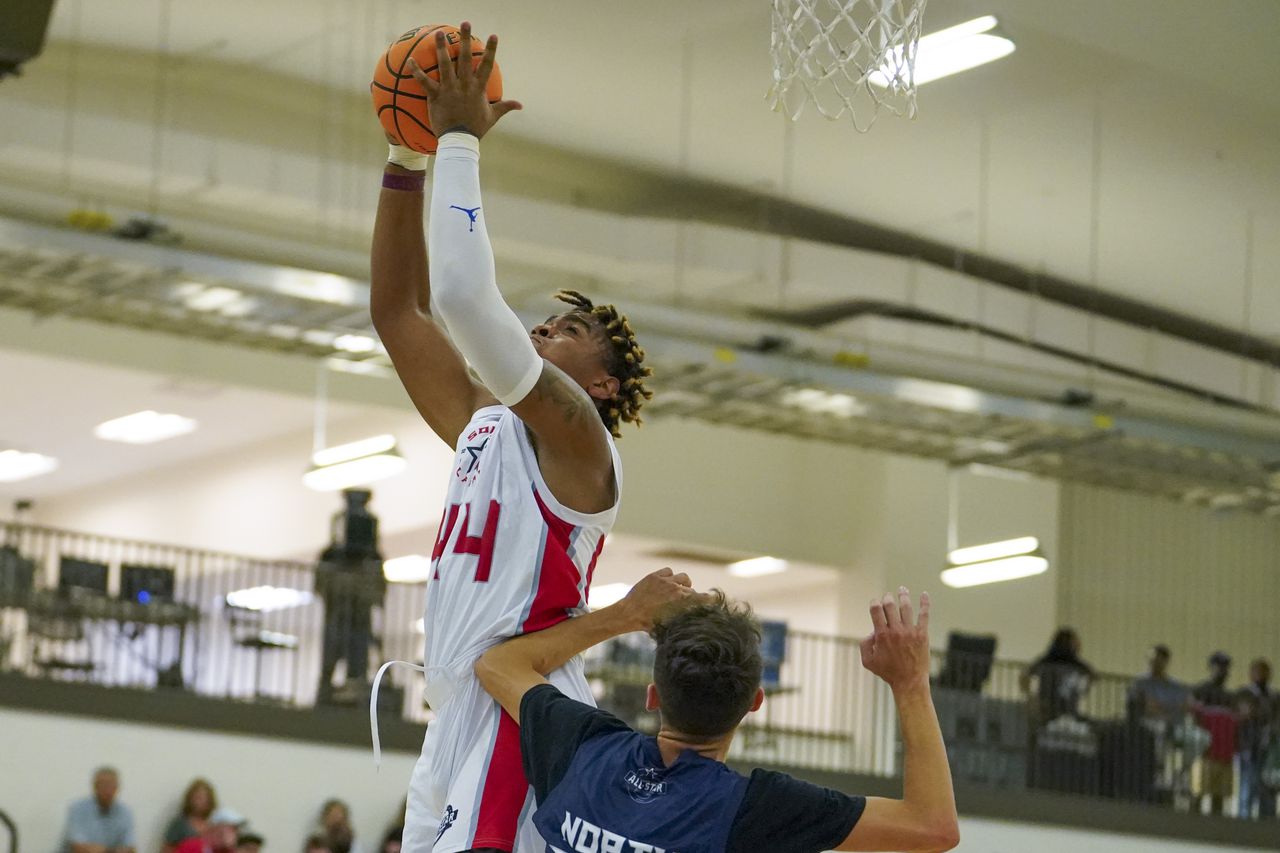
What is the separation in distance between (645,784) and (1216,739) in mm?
16731

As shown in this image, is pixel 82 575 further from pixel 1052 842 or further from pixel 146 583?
pixel 1052 842

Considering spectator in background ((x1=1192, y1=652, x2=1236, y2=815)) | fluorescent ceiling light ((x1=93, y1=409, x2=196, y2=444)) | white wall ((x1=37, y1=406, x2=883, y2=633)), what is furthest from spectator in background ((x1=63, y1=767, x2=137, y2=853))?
spectator in background ((x1=1192, y1=652, x2=1236, y2=815))

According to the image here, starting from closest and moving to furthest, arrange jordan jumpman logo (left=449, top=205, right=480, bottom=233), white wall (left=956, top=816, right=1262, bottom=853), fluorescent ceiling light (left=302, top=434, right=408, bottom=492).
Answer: jordan jumpman logo (left=449, top=205, right=480, bottom=233) < fluorescent ceiling light (left=302, top=434, right=408, bottom=492) < white wall (left=956, top=816, right=1262, bottom=853)

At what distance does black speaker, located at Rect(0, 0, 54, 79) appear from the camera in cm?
777

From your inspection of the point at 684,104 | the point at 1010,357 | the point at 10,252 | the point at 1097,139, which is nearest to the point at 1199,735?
the point at 1010,357

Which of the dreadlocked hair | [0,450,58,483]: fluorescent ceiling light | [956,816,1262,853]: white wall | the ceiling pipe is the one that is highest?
the ceiling pipe

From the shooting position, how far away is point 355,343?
50.5 ft

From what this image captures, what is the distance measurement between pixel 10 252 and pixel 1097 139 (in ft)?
28.8

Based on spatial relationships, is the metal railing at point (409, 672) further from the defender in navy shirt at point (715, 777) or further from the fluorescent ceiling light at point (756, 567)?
the defender in navy shirt at point (715, 777)

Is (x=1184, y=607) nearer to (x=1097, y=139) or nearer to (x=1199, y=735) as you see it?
(x=1199, y=735)

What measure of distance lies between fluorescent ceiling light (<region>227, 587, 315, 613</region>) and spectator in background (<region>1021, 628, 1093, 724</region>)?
22.7ft

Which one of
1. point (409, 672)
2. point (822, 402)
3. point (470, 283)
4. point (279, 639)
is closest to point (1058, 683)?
point (822, 402)

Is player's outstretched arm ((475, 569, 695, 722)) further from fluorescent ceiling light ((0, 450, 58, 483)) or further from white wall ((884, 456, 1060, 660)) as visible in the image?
fluorescent ceiling light ((0, 450, 58, 483))

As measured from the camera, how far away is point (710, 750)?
3.10 m
